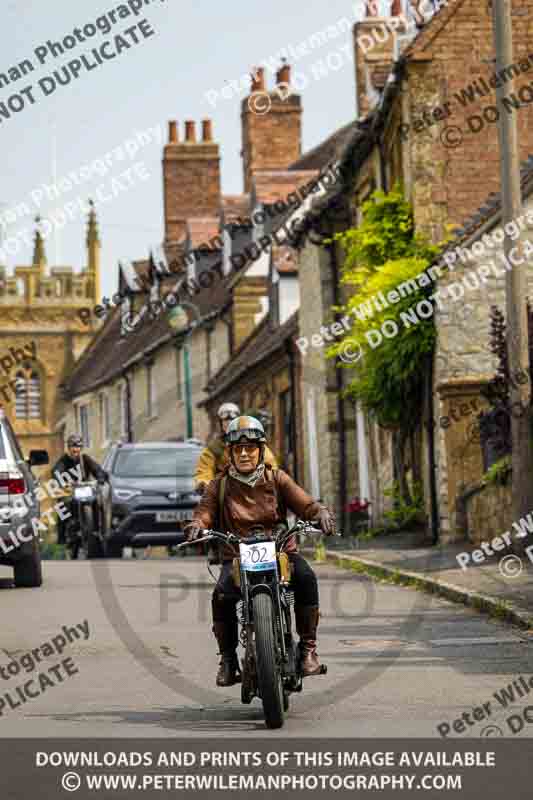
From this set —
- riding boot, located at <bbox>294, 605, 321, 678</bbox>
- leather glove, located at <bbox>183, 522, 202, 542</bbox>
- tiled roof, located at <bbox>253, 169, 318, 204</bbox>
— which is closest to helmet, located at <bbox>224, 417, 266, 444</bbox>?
leather glove, located at <bbox>183, 522, 202, 542</bbox>

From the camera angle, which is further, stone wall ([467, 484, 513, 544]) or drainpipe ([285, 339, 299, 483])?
drainpipe ([285, 339, 299, 483])

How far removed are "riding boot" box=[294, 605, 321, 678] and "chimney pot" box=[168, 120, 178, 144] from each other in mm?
47186

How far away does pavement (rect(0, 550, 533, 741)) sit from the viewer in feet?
28.1

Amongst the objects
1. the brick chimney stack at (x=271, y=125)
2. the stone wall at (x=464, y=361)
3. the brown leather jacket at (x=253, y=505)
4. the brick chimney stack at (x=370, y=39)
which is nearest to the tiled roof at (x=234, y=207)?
the brick chimney stack at (x=271, y=125)

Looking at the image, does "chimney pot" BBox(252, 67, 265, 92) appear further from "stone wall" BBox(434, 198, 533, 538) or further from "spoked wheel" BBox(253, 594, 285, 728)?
"spoked wheel" BBox(253, 594, 285, 728)

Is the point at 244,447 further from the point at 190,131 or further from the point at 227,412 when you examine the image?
the point at 190,131

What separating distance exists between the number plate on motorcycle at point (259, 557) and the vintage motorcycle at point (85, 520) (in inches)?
643

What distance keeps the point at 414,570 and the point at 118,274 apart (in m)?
45.9

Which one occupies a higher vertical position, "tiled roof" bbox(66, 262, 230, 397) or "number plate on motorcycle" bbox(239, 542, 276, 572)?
"tiled roof" bbox(66, 262, 230, 397)

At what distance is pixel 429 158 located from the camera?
85.5ft
